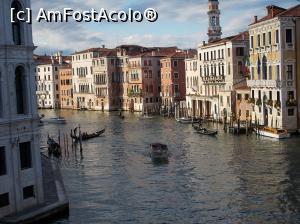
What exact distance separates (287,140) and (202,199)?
1219 cm

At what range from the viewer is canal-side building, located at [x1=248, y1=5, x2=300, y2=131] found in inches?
1138

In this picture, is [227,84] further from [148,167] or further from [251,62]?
[148,167]

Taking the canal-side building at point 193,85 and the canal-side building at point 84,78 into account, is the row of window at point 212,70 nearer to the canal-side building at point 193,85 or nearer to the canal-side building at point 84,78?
the canal-side building at point 193,85

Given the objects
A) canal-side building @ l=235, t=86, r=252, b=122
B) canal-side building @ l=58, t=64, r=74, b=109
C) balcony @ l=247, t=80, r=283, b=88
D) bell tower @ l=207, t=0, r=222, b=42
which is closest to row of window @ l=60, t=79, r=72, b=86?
canal-side building @ l=58, t=64, r=74, b=109

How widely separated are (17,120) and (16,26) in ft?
6.36

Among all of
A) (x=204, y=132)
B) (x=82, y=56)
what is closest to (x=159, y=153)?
(x=204, y=132)

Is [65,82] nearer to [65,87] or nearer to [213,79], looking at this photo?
[65,87]

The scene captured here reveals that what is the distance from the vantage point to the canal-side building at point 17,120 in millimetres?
11547

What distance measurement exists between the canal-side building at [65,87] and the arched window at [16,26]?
55.2 m

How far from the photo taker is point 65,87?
2702 inches

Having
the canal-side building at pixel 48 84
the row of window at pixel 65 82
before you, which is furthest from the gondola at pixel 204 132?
the canal-side building at pixel 48 84

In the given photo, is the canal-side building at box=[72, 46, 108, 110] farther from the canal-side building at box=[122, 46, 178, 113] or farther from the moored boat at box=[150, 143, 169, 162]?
the moored boat at box=[150, 143, 169, 162]

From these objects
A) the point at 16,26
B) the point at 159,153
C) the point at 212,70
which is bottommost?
the point at 159,153

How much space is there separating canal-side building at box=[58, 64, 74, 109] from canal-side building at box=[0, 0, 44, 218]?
54964 millimetres
